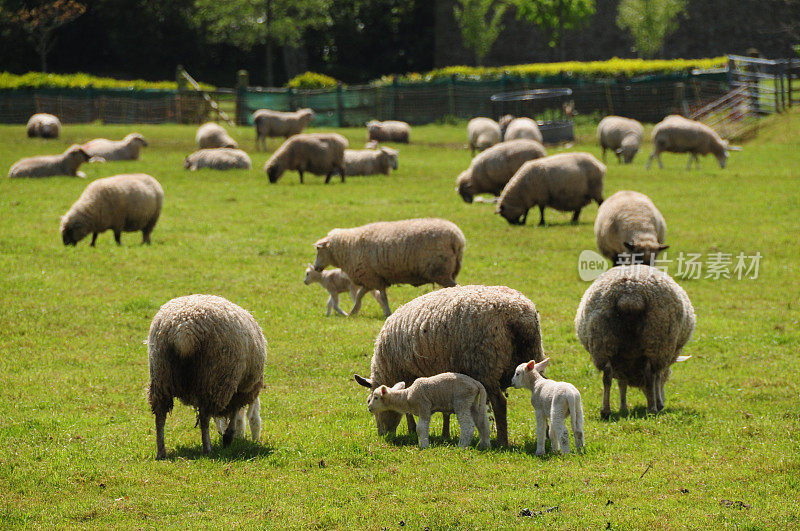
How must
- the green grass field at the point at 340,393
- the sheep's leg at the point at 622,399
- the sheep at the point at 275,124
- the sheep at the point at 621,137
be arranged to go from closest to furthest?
the green grass field at the point at 340,393
the sheep's leg at the point at 622,399
the sheep at the point at 621,137
the sheep at the point at 275,124

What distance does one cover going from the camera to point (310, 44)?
60469mm

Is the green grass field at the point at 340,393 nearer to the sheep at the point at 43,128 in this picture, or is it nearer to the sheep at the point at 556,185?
the sheep at the point at 556,185

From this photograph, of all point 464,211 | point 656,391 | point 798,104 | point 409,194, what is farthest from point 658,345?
point 798,104

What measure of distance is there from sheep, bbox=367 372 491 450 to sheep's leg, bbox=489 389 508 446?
0.09 m

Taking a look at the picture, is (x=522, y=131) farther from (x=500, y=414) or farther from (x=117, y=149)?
(x=500, y=414)

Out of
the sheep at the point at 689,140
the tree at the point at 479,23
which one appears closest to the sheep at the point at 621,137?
the sheep at the point at 689,140

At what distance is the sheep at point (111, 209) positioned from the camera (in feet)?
55.9

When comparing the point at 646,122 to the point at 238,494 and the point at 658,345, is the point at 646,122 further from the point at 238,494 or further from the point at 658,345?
the point at 238,494

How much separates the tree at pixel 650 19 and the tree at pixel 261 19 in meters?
17.0

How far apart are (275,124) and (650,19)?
2593cm

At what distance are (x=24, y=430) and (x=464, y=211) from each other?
13.6 m

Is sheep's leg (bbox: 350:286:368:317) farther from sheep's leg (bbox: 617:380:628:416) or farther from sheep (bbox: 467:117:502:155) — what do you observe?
sheep (bbox: 467:117:502:155)

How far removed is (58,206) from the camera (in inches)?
822

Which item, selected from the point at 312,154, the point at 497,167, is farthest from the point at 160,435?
the point at 312,154
